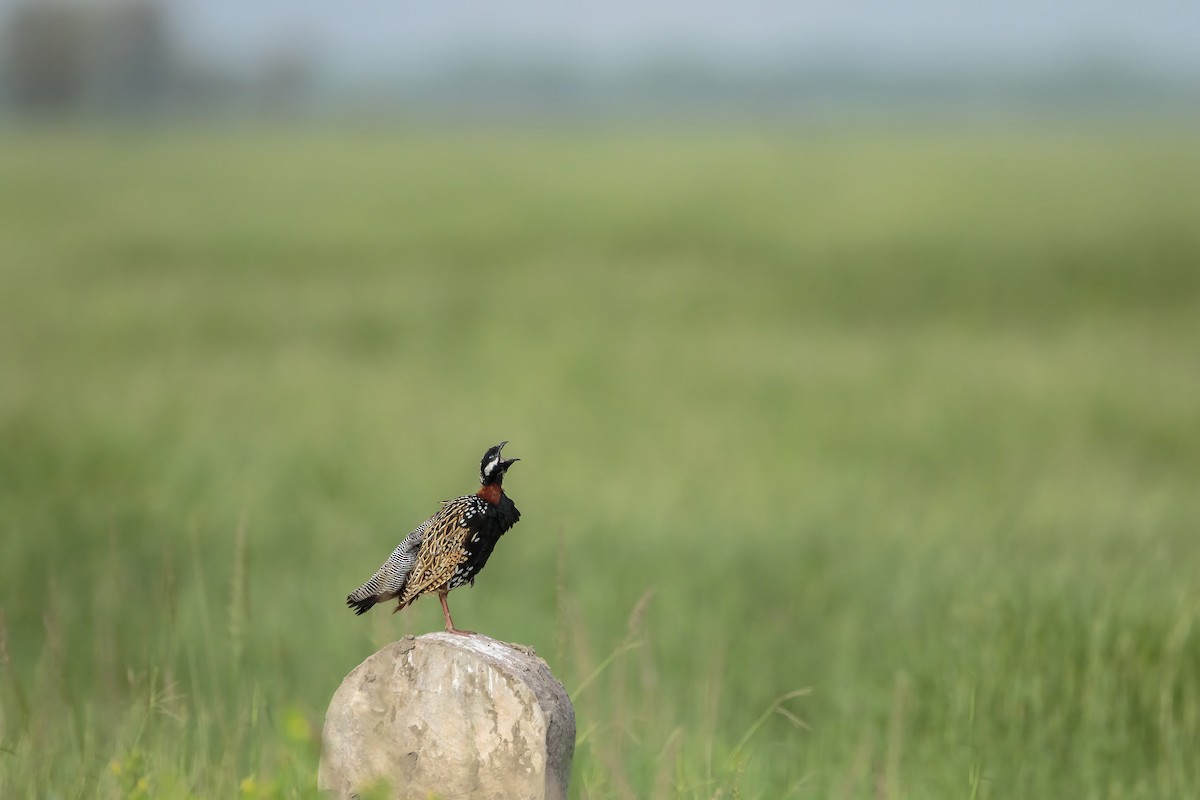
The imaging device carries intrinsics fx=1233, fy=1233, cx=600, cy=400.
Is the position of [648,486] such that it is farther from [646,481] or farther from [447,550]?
[447,550]

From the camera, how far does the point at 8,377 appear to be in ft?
37.8

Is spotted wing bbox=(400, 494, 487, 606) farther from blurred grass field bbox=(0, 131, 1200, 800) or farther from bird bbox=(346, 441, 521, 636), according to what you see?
blurred grass field bbox=(0, 131, 1200, 800)

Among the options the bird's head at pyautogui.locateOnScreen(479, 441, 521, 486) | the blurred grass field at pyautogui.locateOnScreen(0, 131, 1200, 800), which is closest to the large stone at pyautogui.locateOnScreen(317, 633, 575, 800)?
the blurred grass field at pyautogui.locateOnScreen(0, 131, 1200, 800)

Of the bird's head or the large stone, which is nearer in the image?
the bird's head

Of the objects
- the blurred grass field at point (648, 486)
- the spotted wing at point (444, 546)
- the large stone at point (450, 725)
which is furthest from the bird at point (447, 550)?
the blurred grass field at point (648, 486)

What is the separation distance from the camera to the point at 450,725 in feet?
10.2

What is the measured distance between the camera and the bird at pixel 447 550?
2.91m

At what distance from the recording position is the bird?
115 inches

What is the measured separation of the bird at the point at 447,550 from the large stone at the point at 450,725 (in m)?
0.24

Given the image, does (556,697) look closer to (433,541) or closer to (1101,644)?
(433,541)

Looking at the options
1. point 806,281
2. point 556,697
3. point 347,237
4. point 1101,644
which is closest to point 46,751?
point 556,697

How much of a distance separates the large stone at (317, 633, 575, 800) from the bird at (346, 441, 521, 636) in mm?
241

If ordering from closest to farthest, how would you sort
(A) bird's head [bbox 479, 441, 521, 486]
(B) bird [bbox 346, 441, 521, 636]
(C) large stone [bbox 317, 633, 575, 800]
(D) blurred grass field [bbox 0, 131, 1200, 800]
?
(A) bird's head [bbox 479, 441, 521, 486] < (B) bird [bbox 346, 441, 521, 636] < (C) large stone [bbox 317, 633, 575, 800] < (D) blurred grass field [bbox 0, 131, 1200, 800]

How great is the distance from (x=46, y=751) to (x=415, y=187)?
28227 mm
